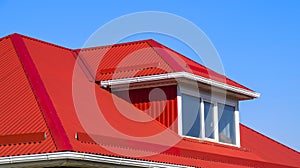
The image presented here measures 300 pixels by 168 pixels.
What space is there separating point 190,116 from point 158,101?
3.62 feet

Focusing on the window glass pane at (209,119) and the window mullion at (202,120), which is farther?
the window glass pane at (209,119)

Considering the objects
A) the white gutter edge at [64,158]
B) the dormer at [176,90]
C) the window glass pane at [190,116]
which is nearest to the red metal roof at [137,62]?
the dormer at [176,90]

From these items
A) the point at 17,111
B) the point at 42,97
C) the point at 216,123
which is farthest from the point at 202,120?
the point at 17,111

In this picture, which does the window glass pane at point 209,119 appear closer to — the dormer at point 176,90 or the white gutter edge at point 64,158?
the dormer at point 176,90

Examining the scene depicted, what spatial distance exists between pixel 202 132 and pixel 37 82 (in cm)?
574

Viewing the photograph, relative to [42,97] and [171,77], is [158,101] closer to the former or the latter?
[171,77]

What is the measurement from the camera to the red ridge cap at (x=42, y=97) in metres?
14.9

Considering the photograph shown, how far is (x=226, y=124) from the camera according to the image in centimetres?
2262

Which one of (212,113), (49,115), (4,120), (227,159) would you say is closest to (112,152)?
(49,115)

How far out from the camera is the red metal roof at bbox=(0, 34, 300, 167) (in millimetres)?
15508

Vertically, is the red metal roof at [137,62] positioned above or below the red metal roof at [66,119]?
above

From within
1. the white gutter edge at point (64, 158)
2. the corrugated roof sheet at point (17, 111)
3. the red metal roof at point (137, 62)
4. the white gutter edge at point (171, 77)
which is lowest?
the white gutter edge at point (64, 158)

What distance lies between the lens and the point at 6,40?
21938 mm

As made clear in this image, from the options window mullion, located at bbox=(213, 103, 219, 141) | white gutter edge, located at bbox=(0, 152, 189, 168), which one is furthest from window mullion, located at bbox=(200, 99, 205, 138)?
white gutter edge, located at bbox=(0, 152, 189, 168)
